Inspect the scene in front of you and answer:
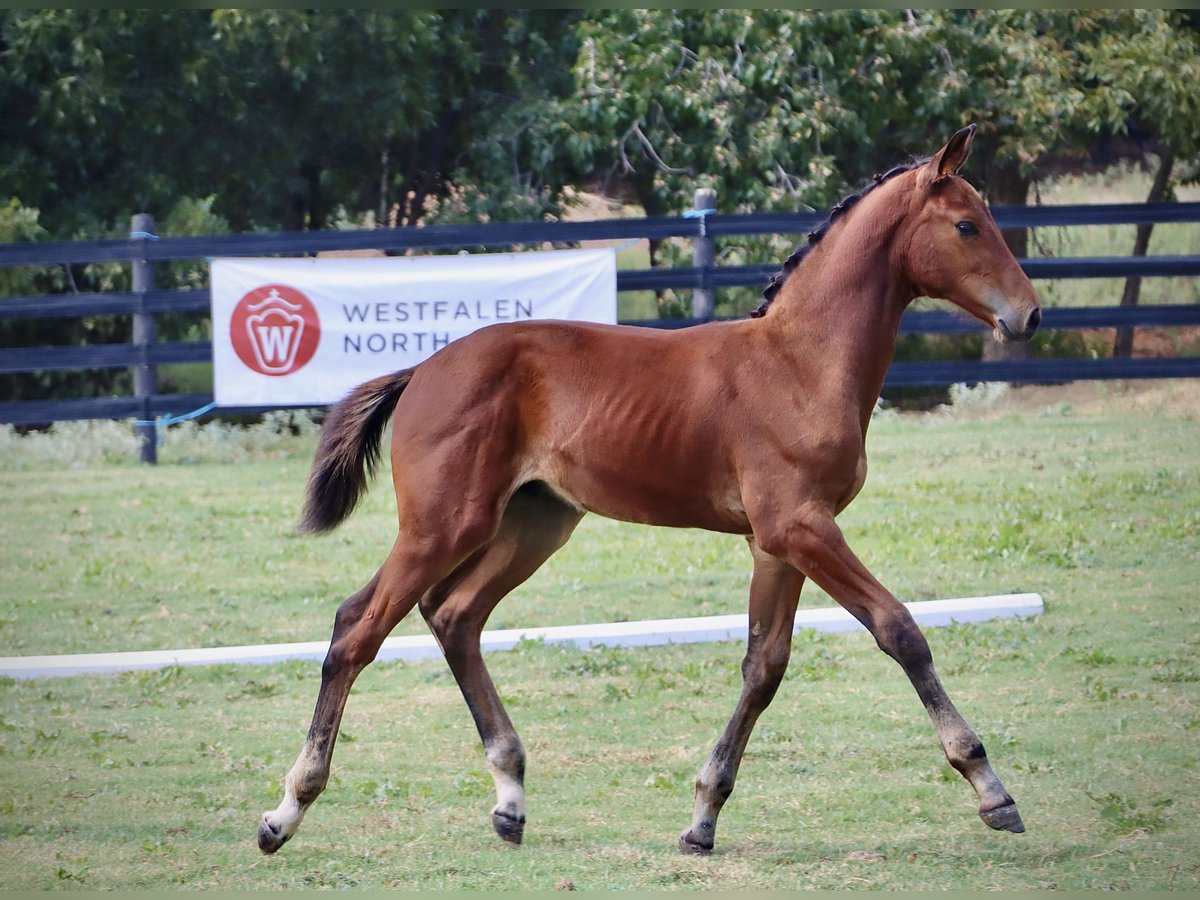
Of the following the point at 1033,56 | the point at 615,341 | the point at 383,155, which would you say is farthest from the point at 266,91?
the point at 615,341

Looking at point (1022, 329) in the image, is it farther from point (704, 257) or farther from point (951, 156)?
point (704, 257)

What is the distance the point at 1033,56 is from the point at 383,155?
7.62m

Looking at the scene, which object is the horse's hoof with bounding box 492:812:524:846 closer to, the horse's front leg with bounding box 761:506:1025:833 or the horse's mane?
the horse's front leg with bounding box 761:506:1025:833

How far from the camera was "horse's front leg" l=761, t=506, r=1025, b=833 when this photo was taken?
4.84 metres

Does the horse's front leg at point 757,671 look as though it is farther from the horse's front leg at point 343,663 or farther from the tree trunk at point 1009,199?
the tree trunk at point 1009,199

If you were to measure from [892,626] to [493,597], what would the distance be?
64.0 inches

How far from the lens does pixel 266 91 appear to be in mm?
17438

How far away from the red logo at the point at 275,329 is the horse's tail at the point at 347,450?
23.1ft

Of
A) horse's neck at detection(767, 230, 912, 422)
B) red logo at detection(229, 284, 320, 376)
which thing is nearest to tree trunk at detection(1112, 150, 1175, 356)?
red logo at detection(229, 284, 320, 376)

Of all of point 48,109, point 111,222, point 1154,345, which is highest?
point 48,109

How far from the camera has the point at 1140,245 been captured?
17.2m

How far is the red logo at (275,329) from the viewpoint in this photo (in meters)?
12.8

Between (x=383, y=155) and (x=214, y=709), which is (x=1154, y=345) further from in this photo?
(x=214, y=709)

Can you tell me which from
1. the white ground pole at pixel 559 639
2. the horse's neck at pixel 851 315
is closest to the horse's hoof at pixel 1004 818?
the horse's neck at pixel 851 315
